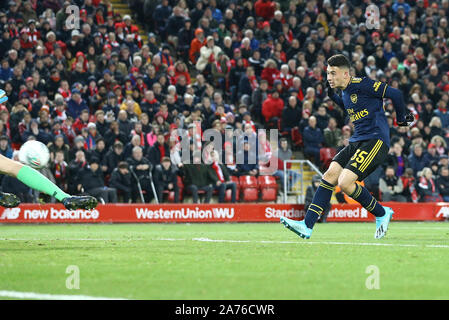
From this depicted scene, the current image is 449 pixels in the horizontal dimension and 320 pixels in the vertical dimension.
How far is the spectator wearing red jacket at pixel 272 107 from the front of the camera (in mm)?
24500

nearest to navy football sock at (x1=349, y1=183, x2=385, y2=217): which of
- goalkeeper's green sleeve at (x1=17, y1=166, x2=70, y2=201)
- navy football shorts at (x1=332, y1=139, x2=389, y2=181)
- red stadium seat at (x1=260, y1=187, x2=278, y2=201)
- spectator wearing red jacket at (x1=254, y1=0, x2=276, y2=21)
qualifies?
navy football shorts at (x1=332, y1=139, x2=389, y2=181)

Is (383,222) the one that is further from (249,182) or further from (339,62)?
(249,182)

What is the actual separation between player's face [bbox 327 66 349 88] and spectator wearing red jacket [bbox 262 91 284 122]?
12.9 m

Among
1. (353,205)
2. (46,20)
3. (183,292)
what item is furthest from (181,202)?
(183,292)

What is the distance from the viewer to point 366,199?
468 inches

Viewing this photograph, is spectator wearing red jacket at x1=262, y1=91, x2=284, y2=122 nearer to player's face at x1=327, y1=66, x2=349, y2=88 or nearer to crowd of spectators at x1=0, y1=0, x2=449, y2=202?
crowd of spectators at x1=0, y1=0, x2=449, y2=202

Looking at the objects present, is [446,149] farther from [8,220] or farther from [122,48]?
[8,220]

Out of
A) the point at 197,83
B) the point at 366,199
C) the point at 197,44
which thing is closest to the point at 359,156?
the point at 366,199

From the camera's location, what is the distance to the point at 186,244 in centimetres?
1132

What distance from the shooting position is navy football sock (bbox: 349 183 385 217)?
1175 centimetres

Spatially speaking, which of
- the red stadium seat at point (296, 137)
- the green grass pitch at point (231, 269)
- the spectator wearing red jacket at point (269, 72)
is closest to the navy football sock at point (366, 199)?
the green grass pitch at point (231, 269)

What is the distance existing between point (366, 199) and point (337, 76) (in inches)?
73.6

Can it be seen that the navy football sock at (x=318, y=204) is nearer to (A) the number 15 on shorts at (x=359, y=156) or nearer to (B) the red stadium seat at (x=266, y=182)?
(A) the number 15 on shorts at (x=359, y=156)

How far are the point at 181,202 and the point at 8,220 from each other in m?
4.82
